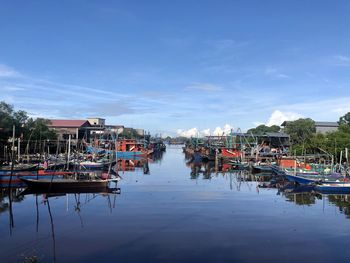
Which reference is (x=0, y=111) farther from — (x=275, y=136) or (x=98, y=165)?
(x=275, y=136)

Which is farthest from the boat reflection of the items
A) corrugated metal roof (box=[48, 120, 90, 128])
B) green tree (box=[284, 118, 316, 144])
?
corrugated metal roof (box=[48, 120, 90, 128])

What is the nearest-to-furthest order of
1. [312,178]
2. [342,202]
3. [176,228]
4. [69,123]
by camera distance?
[176,228] < [342,202] < [312,178] < [69,123]

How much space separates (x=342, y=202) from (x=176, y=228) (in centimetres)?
1629

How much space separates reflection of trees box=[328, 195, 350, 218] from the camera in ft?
90.4

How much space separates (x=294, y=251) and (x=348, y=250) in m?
2.50

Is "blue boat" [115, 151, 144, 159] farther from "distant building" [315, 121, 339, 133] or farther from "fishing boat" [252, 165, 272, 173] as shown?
"distant building" [315, 121, 339, 133]

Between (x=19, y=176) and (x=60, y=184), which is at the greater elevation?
(x=19, y=176)

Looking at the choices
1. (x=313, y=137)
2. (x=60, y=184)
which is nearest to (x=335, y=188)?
(x=60, y=184)

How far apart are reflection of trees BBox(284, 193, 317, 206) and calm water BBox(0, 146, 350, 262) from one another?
3.2 inches

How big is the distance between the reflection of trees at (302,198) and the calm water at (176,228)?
0.26 feet

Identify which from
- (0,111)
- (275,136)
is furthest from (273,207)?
(275,136)

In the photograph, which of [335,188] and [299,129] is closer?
[335,188]

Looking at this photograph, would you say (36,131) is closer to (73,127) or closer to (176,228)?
(73,127)

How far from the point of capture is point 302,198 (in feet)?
109
